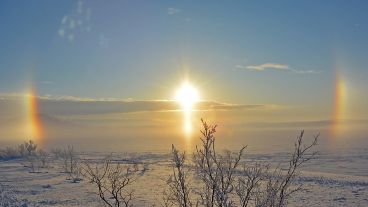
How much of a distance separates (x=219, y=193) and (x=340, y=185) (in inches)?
1045

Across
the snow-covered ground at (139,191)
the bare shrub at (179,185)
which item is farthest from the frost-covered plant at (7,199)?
the bare shrub at (179,185)

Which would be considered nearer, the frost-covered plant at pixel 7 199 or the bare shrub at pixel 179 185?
the bare shrub at pixel 179 185

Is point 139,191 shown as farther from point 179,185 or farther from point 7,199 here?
point 179,185

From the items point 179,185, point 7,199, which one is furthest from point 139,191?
point 179,185

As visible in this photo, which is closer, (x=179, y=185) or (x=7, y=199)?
(x=179, y=185)

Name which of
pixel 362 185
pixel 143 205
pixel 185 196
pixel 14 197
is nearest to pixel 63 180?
pixel 14 197

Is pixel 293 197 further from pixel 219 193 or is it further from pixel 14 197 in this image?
pixel 219 193

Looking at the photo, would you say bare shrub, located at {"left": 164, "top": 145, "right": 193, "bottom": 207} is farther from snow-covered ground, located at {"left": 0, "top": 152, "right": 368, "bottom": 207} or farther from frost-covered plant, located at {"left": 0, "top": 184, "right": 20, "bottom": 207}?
frost-covered plant, located at {"left": 0, "top": 184, "right": 20, "bottom": 207}

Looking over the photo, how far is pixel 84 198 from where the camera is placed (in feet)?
83.7

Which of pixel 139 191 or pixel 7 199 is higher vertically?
pixel 7 199

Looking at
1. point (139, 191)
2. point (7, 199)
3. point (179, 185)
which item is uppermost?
point (179, 185)

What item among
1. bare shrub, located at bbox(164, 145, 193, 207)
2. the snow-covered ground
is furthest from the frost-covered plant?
bare shrub, located at bbox(164, 145, 193, 207)

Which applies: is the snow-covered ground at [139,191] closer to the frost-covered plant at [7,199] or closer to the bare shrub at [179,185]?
the frost-covered plant at [7,199]

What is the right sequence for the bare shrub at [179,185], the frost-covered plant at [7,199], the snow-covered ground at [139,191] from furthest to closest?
1. the snow-covered ground at [139,191]
2. the frost-covered plant at [7,199]
3. the bare shrub at [179,185]
